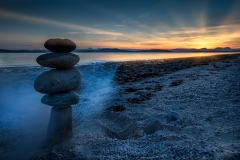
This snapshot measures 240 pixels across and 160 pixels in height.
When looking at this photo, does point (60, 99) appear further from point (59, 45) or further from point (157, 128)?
point (157, 128)

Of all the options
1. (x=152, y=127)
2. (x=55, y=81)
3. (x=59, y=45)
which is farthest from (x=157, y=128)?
(x=59, y=45)

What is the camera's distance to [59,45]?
4.26 metres

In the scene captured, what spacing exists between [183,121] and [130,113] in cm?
173

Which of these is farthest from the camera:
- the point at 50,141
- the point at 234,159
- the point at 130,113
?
the point at 130,113

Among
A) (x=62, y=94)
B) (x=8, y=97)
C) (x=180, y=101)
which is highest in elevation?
(x=62, y=94)

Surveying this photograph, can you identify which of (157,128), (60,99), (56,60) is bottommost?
(157,128)

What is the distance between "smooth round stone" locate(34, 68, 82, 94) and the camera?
424 centimetres

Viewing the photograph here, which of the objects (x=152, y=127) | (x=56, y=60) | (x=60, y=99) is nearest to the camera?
(x=56, y=60)

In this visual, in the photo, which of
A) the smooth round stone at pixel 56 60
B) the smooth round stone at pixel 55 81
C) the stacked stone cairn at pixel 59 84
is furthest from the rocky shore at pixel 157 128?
the smooth round stone at pixel 56 60

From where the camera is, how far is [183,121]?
4.95 meters

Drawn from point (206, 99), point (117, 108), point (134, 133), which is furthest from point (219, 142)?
point (117, 108)

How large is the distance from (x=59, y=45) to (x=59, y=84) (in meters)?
0.95

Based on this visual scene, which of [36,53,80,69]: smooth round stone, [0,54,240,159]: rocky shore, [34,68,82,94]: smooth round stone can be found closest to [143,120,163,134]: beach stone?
[0,54,240,159]: rocky shore

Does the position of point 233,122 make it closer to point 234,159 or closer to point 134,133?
point 234,159
